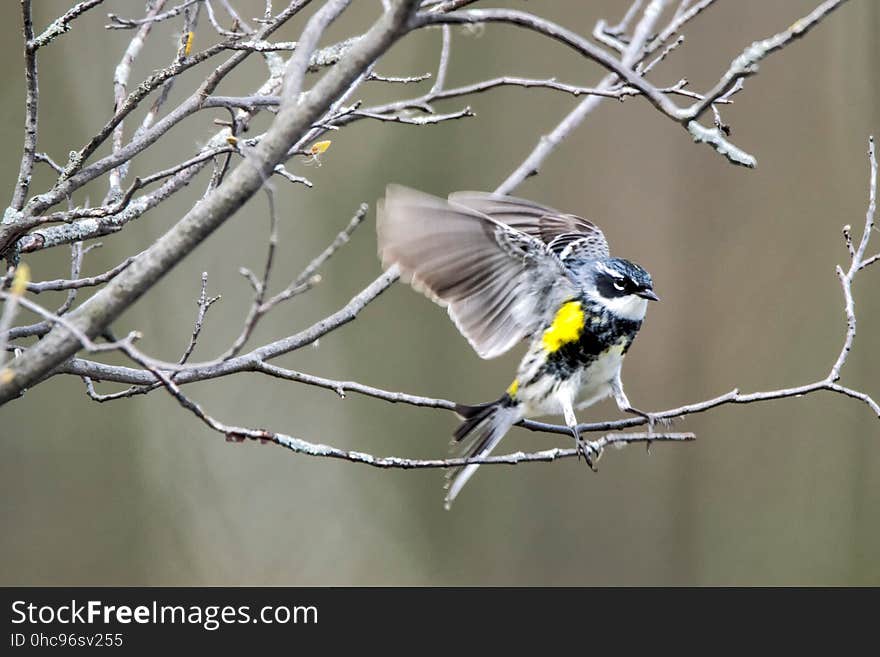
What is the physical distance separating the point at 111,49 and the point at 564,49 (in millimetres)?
2232

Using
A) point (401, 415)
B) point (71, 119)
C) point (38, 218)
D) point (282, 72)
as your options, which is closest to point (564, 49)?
point (401, 415)

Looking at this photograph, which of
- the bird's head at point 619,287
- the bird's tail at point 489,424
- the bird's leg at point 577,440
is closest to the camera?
the bird's leg at point 577,440

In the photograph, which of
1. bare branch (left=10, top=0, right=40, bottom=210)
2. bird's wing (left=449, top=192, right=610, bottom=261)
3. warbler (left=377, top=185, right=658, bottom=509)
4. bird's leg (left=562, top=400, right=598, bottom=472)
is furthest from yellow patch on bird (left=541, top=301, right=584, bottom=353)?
bare branch (left=10, top=0, right=40, bottom=210)

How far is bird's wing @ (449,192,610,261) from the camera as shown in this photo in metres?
2.97

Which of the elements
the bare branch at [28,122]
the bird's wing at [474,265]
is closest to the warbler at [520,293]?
the bird's wing at [474,265]

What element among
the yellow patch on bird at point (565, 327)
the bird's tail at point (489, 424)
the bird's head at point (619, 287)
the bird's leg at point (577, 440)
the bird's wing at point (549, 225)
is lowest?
the bird's leg at point (577, 440)

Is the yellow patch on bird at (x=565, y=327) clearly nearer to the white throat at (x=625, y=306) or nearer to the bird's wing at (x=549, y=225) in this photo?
the white throat at (x=625, y=306)

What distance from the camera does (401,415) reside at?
514 cm

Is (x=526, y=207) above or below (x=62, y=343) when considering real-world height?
above

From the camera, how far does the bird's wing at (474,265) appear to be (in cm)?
239

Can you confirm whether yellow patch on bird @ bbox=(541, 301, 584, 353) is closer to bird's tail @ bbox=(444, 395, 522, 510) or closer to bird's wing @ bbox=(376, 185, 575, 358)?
bird's wing @ bbox=(376, 185, 575, 358)

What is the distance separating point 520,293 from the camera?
2.68m

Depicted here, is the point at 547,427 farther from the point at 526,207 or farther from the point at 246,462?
the point at 246,462

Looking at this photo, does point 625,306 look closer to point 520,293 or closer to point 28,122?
point 520,293
